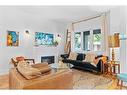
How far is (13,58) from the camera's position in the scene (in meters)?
5.74

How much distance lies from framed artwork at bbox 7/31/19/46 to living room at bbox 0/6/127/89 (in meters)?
0.05

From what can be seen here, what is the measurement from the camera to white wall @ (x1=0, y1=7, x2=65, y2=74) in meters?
5.52

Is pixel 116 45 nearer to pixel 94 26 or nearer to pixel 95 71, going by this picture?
pixel 95 71

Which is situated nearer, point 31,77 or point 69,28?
point 31,77

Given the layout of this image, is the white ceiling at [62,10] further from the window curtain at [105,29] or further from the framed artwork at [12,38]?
the framed artwork at [12,38]

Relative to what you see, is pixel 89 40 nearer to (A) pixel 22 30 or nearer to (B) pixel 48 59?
(B) pixel 48 59

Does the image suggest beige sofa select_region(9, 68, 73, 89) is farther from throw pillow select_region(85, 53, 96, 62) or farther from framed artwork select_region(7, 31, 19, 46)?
framed artwork select_region(7, 31, 19, 46)

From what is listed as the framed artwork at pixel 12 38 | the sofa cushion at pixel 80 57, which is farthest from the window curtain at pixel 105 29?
the framed artwork at pixel 12 38

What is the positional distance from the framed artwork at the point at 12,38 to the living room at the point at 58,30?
0.18ft

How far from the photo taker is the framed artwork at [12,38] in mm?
5684

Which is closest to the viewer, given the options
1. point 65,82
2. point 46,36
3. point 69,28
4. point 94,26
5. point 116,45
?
point 65,82

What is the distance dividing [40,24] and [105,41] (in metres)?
3.25

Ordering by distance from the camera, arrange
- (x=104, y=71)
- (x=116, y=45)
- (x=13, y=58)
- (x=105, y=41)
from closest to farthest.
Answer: (x=116, y=45) < (x=104, y=71) < (x=13, y=58) < (x=105, y=41)

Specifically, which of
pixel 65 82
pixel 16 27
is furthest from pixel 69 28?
pixel 65 82
